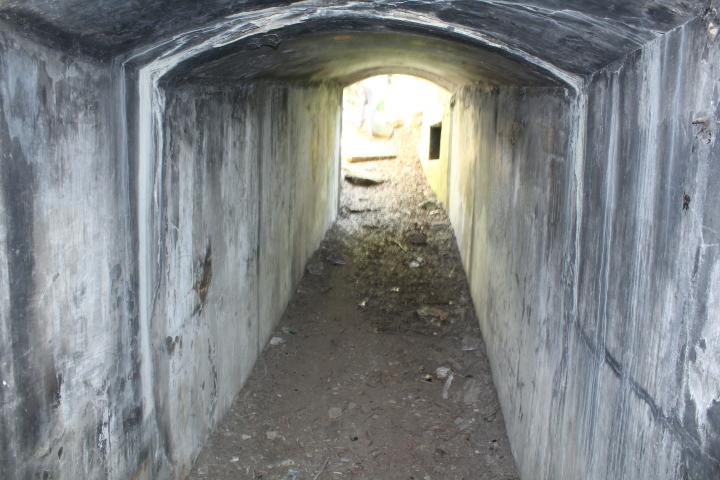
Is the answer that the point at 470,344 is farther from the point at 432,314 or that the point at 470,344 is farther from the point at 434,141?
the point at 434,141

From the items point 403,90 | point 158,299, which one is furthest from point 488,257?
point 403,90

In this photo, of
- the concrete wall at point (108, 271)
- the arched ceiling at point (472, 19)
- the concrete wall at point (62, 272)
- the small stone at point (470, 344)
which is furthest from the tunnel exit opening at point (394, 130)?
the concrete wall at point (62, 272)

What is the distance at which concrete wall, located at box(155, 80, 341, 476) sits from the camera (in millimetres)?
4410

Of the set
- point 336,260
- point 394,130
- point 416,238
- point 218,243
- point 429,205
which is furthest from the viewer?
point 394,130

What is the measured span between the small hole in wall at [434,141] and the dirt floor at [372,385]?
4.67 metres

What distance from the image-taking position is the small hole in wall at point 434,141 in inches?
602

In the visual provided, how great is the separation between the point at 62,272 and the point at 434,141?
42.9 feet

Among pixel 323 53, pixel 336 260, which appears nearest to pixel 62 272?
pixel 323 53

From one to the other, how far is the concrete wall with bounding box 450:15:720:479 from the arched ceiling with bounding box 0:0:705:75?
0.39 feet

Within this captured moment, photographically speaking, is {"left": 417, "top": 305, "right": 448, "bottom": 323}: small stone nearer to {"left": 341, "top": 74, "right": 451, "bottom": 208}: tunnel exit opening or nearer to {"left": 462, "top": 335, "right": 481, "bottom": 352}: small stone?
{"left": 462, "top": 335, "right": 481, "bottom": 352}: small stone

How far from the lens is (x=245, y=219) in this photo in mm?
6211

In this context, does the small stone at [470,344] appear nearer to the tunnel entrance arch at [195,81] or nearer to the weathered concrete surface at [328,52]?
the weathered concrete surface at [328,52]

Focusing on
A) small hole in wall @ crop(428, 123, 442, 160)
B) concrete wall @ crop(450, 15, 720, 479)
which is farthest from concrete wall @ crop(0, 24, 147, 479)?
small hole in wall @ crop(428, 123, 442, 160)

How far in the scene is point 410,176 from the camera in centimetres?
1592
